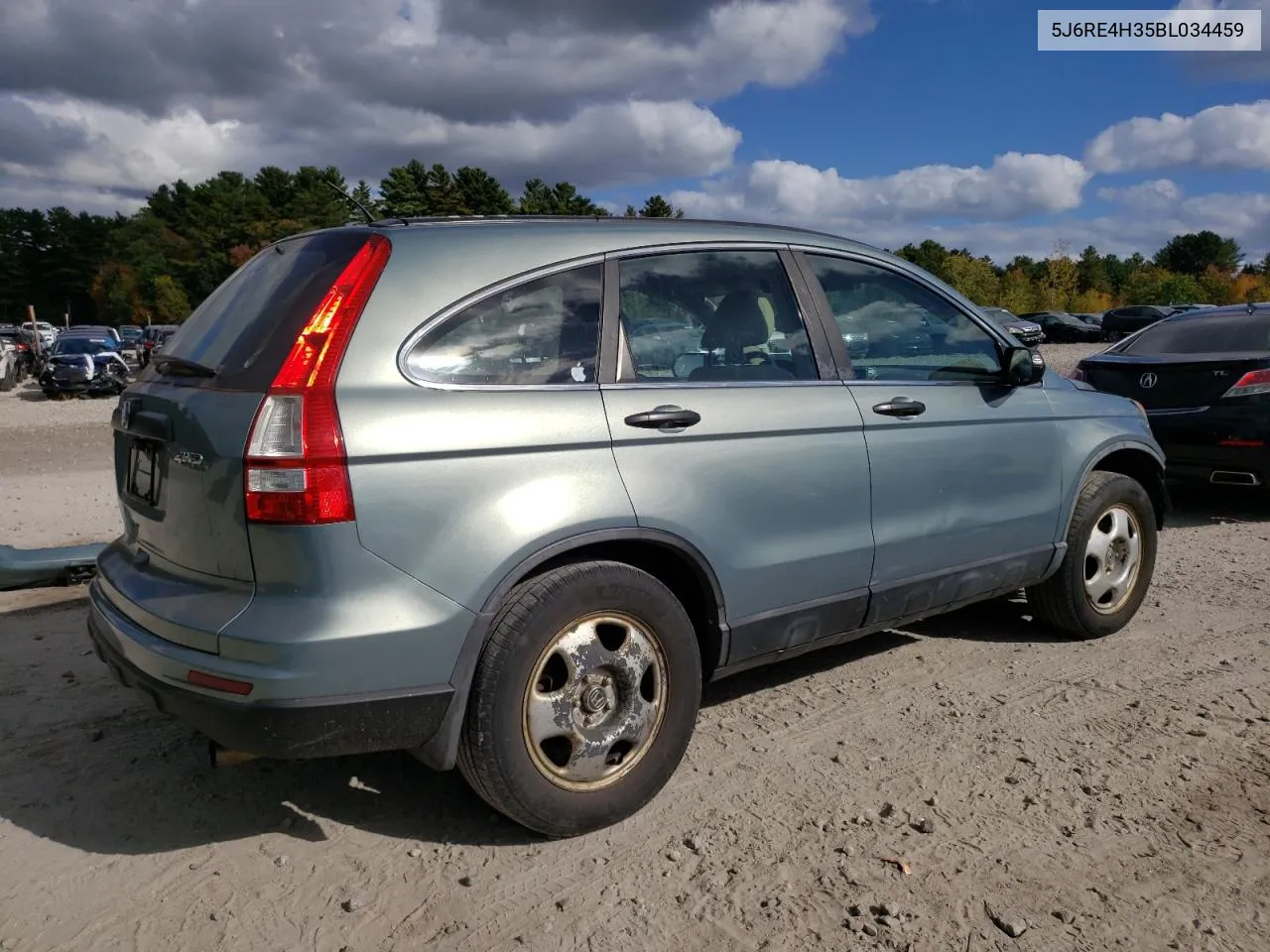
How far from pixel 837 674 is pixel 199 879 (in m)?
2.67

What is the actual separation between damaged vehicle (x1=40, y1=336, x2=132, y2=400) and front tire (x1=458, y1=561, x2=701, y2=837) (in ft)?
72.6

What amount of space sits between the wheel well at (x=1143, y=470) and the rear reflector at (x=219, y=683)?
3989 millimetres

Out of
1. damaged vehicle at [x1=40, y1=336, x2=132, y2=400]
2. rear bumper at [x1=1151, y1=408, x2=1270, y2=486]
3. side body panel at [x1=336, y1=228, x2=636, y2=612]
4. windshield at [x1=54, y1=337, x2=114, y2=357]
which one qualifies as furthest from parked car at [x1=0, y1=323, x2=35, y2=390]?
side body panel at [x1=336, y1=228, x2=636, y2=612]

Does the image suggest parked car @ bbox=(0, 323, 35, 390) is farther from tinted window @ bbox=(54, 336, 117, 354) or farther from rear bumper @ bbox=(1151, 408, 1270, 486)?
rear bumper @ bbox=(1151, 408, 1270, 486)

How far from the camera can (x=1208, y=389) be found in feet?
24.6

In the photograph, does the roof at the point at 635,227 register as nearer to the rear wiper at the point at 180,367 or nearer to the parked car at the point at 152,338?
the rear wiper at the point at 180,367

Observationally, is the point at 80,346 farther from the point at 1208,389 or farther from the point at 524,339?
the point at 524,339

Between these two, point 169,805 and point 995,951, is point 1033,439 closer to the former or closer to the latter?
point 995,951

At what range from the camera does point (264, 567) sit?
2537 millimetres

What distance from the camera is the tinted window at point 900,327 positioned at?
387cm

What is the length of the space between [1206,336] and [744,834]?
6.92m

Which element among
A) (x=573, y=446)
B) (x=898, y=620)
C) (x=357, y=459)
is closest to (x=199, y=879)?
(x=357, y=459)

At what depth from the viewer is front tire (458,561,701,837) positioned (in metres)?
2.78

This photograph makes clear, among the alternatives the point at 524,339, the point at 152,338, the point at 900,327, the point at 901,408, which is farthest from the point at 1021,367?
the point at 152,338
